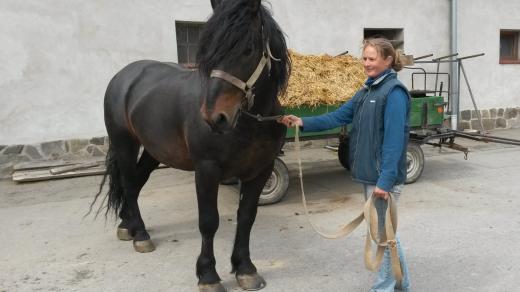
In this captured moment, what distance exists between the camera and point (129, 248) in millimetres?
3963

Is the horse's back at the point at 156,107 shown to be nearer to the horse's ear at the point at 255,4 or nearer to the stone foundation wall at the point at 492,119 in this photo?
the horse's ear at the point at 255,4

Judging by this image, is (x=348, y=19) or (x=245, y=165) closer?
(x=245, y=165)

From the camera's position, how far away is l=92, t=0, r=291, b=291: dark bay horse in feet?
7.71

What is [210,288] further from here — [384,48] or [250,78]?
[384,48]

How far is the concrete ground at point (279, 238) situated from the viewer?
321 cm

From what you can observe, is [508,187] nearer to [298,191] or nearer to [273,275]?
[298,191]

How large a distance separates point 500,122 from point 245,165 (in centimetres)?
956

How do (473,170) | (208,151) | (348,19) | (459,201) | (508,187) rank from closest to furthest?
(208,151)
(459,201)
(508,187)
(473,170)
(348,19)

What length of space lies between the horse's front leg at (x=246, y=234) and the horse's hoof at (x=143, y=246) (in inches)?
38.2

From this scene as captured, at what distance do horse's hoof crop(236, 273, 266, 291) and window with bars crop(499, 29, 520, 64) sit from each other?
392 inches

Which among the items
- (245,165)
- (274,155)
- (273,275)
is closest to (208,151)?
(245,165)

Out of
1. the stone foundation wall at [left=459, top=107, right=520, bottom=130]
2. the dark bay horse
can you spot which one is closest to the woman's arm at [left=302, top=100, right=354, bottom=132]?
the dark bay horse

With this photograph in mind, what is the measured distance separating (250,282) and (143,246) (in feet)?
4.01

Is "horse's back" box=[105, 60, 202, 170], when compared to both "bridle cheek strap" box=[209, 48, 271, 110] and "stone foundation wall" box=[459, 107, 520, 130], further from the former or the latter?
"stone foundation wall" box=[459, 107, 520, 130]
